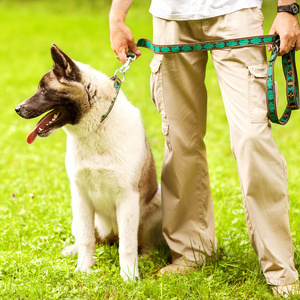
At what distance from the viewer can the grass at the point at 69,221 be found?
3.10 m

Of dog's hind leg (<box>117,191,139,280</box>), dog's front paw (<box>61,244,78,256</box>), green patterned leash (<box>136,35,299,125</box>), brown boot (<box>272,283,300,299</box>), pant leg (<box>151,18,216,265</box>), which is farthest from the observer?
dog's front paw (<box>61,244,78,256</box>)

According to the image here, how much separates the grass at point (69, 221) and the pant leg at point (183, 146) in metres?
0.22

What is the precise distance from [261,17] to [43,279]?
2.06m

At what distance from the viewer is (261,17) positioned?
2967 millimetres

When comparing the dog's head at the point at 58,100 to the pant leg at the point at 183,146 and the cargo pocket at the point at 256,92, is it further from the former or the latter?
the cargo pocket at the point at 256,92

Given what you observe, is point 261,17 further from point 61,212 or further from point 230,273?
point 61,212

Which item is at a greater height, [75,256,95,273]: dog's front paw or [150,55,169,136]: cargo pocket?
[150,55,169,136]: cargo pocket

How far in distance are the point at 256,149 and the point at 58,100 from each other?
1225 mm

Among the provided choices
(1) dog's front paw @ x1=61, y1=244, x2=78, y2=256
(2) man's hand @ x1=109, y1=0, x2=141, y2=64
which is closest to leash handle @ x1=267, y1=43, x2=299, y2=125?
(2) man's hand @ x1=109, y1=0, x2=141, y2=64

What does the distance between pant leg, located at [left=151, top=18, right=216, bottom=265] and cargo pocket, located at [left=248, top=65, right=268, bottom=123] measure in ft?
1.64

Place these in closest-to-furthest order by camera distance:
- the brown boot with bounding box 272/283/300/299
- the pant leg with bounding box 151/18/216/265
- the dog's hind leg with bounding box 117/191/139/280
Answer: the brown boot with bounding box 272/283/300/299, the pant leg with bounding box 151/18/216/265, the dog's hind leg with bounding box 117/191/139/280

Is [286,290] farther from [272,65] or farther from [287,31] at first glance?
[287,31]

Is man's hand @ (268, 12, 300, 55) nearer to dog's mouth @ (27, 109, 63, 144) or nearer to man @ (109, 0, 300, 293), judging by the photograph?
man @ (109, 0, 300, 293)

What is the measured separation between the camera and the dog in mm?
3139
